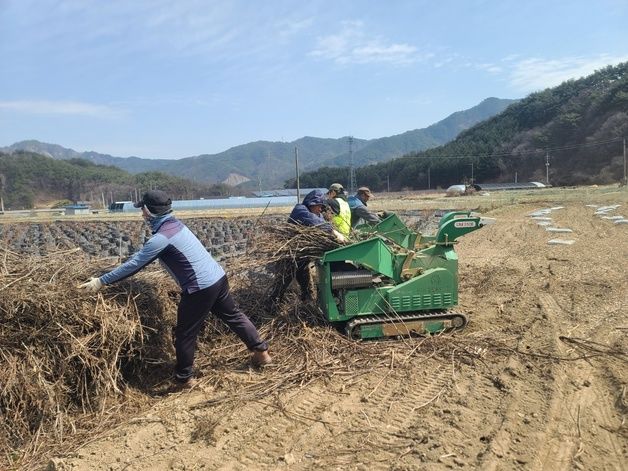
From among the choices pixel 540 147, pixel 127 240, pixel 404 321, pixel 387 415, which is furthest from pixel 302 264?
pixel 540 147

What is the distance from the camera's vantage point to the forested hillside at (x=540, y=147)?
198 ft

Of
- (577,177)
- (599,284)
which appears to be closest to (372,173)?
(577,177)

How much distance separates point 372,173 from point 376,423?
91.7 metres

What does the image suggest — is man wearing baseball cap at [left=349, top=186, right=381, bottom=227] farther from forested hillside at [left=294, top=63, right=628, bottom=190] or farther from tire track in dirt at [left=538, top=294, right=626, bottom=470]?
forested hillside at [left=294, top=63, right=628, bottom=190]

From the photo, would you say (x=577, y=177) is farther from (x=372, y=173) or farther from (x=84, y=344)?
(x=84, y=344)

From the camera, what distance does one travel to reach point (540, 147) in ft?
234

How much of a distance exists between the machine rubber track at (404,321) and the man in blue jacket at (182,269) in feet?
5.22

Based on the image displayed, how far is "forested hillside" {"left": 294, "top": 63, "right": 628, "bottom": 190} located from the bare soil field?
5585 cm

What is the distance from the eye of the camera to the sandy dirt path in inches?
123

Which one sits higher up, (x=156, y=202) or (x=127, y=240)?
(x=156, y=202)

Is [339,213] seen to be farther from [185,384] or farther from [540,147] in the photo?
[540,147]

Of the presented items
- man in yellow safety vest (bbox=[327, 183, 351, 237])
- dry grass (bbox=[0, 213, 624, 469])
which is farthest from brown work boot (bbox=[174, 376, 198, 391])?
man in yellow safety vest (bbox=[327, 183, 351, 237])

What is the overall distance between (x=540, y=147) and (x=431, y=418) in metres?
76.2

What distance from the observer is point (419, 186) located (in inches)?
3270
